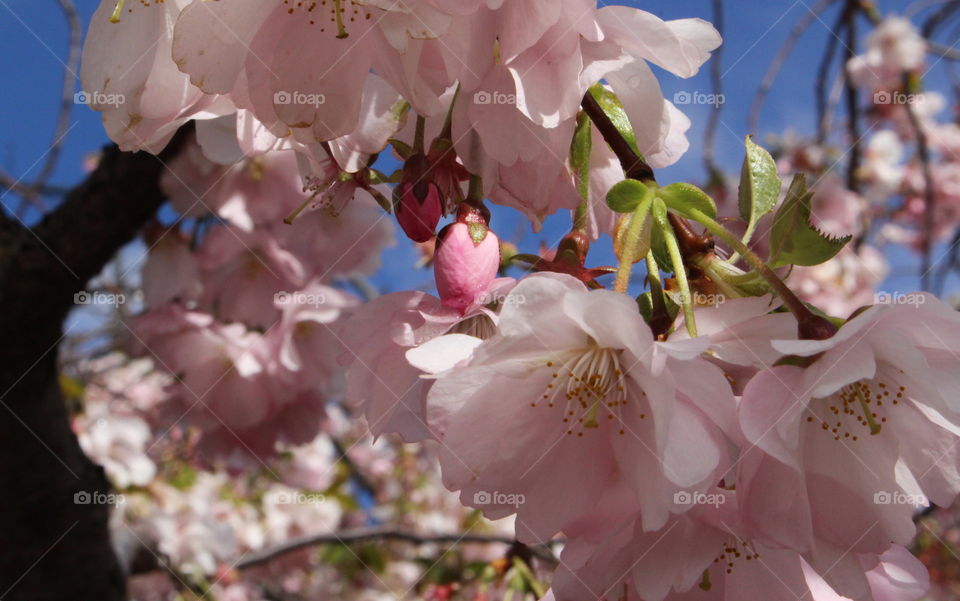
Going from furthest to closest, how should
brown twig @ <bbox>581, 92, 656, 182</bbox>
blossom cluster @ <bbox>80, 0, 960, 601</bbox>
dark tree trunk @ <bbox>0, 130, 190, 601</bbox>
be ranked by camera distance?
1. dark tree trunk @ <bbox>0, 130, 190, 601</bbox>
2. brown twig @ <bbox>581, 92, 656, 182</bbox>
3. blossom cluster @ <bbox>80, 0, 960, 601</bbox>

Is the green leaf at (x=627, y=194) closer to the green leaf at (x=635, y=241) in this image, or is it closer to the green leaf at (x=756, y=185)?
the green leaf at (x=635, y=241)

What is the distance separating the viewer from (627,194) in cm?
65

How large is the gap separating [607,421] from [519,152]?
0.84 ft

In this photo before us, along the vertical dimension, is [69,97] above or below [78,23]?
below

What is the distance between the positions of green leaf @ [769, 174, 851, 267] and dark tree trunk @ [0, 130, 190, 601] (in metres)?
1.33

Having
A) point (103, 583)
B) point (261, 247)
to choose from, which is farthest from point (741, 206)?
point (103, 583)

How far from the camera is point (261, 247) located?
Result: 1.87m

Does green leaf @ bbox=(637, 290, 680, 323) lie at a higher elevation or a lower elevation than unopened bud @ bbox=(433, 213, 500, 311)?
lower

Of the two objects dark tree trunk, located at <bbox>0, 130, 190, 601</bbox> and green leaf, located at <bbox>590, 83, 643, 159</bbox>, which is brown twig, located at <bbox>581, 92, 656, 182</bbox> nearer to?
green leaf, located at <bbox>590, 83, 643, 159</bbox>

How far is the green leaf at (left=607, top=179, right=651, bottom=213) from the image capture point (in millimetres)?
641

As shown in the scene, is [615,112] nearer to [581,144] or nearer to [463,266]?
[581,144]

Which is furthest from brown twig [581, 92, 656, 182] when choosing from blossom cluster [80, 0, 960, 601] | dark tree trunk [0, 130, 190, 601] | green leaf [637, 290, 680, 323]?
dark tree trunk [0, 130, 190, 601]

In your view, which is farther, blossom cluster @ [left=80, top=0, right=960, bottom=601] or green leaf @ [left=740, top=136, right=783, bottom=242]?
green leaf @ [left=740, top=136, right=783, bottom=242]

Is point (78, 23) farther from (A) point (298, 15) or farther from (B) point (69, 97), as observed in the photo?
(A) point (298, 15)
